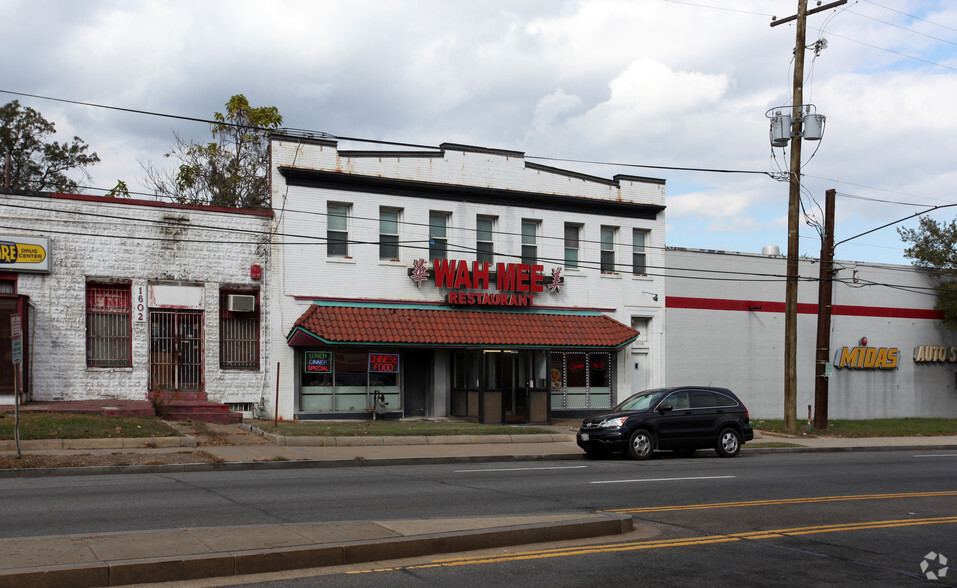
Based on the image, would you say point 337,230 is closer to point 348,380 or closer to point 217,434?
point 348,380

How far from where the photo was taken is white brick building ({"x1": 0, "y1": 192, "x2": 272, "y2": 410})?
2184 cm

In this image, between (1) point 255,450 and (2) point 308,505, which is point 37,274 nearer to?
(1) point 255,450

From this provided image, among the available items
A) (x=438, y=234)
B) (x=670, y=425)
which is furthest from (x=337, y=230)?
(x=670, y=425)

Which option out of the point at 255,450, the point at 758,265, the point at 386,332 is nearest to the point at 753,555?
the point at 255,450

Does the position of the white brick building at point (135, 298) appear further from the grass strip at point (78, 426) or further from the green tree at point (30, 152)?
the green tree at point (30, 152)

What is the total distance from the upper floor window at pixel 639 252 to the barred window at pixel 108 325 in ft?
55.0

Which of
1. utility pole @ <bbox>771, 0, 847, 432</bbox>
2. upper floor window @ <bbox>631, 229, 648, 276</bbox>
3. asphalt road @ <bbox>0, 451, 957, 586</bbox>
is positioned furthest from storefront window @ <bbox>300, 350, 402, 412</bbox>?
utility pole @ <bbox>771, 0, 847, 432</bbox>

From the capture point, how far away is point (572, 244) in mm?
29531

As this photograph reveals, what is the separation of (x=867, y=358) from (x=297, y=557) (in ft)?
107

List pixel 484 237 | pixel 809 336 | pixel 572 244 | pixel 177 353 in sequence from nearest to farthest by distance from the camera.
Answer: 1. pixel 177 353
2. pixel 484 237
3. pixel 572 244
4. pixel 809 336

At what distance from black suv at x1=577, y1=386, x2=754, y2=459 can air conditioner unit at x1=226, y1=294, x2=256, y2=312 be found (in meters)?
10.2

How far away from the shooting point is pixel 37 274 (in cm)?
2188

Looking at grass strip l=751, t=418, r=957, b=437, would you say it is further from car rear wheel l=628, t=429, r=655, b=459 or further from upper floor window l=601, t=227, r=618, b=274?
car rear wheel l=628, t=429, r=655, b=459

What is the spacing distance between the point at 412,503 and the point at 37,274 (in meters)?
14.9
